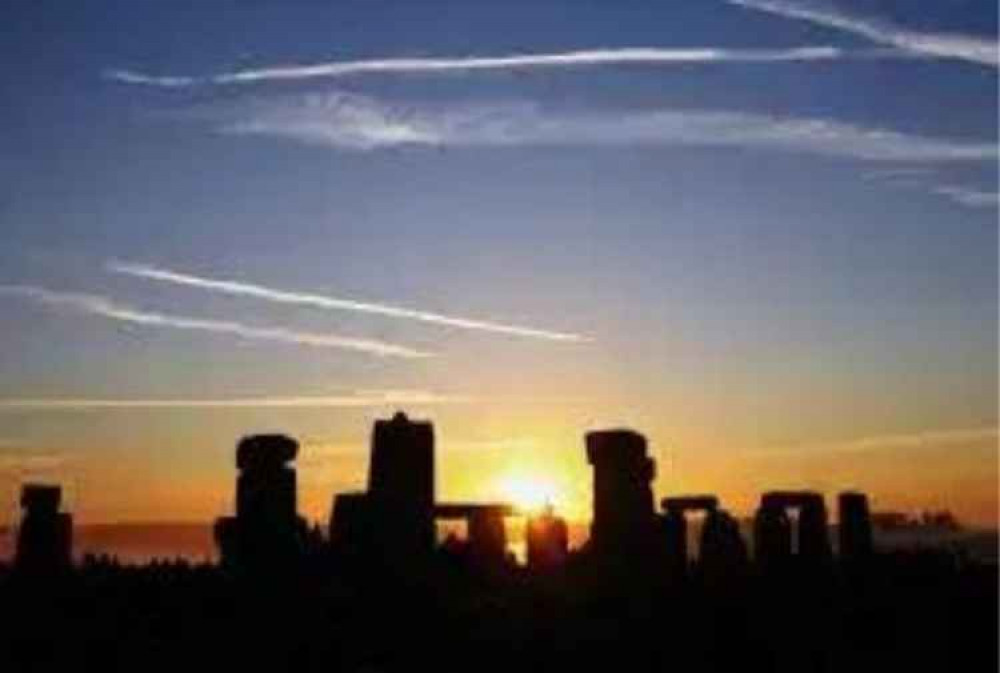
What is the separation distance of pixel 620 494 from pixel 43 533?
11858mm

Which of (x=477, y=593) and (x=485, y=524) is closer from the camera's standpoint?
(x=477, y=593)

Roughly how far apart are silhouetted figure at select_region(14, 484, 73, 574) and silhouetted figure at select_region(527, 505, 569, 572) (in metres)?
9.51

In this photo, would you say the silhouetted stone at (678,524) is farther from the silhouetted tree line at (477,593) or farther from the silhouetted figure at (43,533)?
the silhouetted figure at (43,533)

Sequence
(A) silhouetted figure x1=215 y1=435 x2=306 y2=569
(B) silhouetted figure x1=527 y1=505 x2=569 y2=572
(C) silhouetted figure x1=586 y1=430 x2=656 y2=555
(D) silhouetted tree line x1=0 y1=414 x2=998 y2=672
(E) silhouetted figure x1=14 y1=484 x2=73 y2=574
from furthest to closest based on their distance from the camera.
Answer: (B) silhouetted figure x1=527 y1=505 x2=569 y2=572
(E) silhouetted figure x1=14 y1=484 x2=73 y2=574
(C) silhouetted figure x1=586 y1=430 x2=656 y2=555
(A) silhouetted figure x1=215 y1=435 x2=306 y2=569
(D) silhouetted tree line x1=0 y1=414 x2=998 y2=672

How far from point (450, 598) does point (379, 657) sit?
3925 mm

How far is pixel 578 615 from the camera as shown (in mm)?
22406

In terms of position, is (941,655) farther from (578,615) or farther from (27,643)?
(27,643)

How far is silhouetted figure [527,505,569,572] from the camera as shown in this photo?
32.2m

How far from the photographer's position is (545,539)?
108 feet

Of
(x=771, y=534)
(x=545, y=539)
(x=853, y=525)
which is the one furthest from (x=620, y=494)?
(x=853, y=525)

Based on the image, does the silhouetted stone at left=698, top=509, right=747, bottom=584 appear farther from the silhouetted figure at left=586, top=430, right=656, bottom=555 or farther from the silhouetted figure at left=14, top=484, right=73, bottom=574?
the silhouetted figure at left=14, top=484, right=73, bottom=574

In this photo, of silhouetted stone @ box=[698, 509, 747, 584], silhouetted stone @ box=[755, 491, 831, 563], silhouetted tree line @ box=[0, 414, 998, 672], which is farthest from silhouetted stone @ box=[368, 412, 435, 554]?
silhouetted stone @ box=[755, 491, 831, 563]

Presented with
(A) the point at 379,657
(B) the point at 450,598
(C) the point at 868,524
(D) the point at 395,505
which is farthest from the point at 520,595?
(C) the point at 868,524

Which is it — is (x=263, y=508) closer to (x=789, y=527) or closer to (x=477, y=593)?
(x=477, y=593)
